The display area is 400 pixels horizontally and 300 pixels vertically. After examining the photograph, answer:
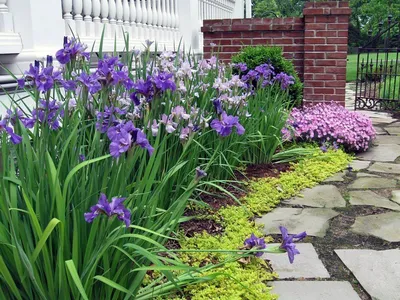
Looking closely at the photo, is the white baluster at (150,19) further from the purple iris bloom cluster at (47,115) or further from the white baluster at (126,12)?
the purple iris bloom cluster at (47,115)

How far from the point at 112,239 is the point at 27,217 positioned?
33 cm

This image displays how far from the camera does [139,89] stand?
6.36 ft

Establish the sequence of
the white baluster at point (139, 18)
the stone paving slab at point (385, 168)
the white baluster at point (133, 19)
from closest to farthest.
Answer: the stone paving slab at point (385, 168) → the white baluster at point (133, 19) → the white baluster at point (139, 18)

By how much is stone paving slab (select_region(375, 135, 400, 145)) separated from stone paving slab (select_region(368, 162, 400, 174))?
990 mm

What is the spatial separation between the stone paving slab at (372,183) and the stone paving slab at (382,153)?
27.8 inches

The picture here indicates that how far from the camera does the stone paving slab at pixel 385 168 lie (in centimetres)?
394

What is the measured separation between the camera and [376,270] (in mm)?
2148

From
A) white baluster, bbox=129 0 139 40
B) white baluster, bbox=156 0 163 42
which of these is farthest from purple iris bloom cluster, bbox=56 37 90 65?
white baluster, bbox=156 0 163 42

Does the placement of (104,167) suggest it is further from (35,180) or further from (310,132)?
(310,132)

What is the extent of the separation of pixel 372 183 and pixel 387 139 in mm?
1954

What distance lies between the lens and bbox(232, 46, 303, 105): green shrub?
5133mm

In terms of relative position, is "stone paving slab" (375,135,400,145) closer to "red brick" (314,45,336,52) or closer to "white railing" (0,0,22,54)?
"red brick" (314,45,336,52)

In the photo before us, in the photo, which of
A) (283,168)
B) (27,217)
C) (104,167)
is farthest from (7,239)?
(283,168)

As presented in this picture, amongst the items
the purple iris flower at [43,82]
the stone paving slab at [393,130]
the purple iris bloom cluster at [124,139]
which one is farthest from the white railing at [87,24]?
the stone paving slab at [393,130]
